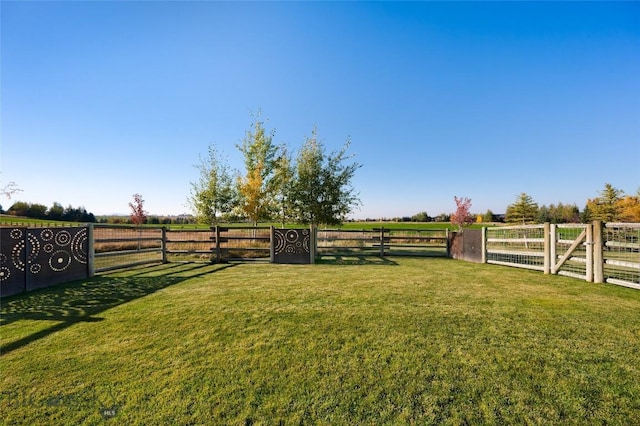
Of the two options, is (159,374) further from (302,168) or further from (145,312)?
(302,168)

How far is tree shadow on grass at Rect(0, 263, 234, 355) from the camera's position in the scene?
13.7 ft

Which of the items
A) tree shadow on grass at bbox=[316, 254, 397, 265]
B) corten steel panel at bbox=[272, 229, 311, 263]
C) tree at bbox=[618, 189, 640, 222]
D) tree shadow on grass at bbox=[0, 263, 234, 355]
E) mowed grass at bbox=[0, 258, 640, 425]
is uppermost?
tree at bbox=[618, 189, 640, 222]

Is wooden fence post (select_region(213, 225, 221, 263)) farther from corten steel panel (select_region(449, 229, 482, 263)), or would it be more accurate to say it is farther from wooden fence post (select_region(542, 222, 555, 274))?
wooden fence post (select_region(542, 222, 555, 274))

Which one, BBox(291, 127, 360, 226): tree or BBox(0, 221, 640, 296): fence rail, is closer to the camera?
BBox(0, 221, 640, 296): fence rail

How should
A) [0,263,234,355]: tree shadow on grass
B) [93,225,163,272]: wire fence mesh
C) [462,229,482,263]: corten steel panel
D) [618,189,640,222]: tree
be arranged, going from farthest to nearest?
1. [618,189,640,222]: tree
2. [462,229,482,263]: corten steel panel
3. [93,225,163,272]: wire fence mesh
4. [0,263,234,355]: tree shadow on grass

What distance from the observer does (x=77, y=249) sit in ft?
24.1

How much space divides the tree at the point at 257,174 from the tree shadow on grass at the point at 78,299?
29.4 ft

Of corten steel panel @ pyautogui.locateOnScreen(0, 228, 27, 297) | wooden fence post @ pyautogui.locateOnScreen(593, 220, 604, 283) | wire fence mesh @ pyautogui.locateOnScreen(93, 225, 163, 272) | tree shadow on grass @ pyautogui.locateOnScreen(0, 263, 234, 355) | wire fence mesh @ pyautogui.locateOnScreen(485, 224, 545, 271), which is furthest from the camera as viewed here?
wire fence mesh @ pyautogui.locateOnScreen(485, 224, 545, 271)

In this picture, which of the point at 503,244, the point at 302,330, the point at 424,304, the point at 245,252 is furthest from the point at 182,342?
the point at 503,244

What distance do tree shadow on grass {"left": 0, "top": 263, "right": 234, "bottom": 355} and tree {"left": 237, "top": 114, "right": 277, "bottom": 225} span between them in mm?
8958

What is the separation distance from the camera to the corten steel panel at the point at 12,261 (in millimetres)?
5641

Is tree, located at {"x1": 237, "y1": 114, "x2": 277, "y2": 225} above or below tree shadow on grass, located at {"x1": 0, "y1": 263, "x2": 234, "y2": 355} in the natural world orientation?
above

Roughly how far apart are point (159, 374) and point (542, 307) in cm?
558

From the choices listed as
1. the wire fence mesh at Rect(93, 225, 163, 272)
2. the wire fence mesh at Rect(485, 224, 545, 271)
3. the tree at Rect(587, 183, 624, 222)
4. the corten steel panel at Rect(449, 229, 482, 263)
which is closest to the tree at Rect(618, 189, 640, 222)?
the tree at Rect(587, 183, 624, 222)
